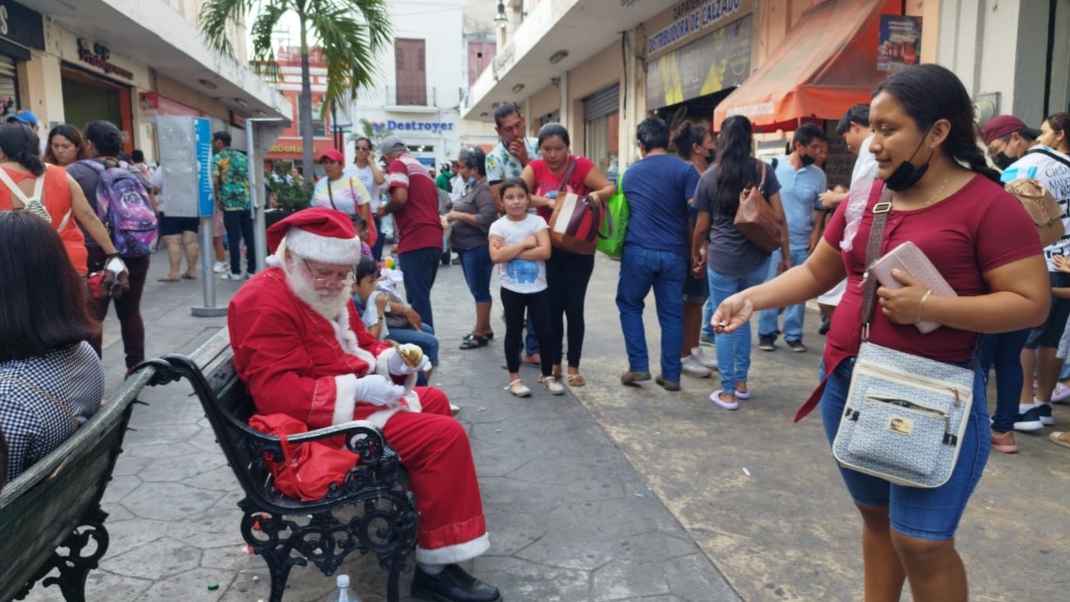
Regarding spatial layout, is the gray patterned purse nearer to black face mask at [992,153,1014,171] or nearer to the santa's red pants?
the santa's red pants

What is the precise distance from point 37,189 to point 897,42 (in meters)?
6.90

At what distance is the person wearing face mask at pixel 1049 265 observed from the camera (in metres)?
4.22

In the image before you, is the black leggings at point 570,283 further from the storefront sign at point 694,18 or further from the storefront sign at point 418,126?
the storefront sign at point 418,126

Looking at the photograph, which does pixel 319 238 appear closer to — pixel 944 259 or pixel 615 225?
pixel 944 259

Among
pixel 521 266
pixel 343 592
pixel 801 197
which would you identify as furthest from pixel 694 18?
pixel 343 592

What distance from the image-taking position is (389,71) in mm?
39344

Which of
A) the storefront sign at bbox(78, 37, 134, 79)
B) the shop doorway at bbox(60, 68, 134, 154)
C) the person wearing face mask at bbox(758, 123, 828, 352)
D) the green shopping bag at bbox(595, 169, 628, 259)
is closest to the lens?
the green shopping bag at bbox(595, 169, 628, 259)

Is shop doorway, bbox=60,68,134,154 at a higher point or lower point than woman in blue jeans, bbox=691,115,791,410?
higher

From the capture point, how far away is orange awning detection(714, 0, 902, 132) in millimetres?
7176

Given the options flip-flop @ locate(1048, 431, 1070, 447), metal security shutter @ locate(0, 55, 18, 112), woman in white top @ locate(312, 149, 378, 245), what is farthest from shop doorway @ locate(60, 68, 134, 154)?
flip-flop @ locate(1048, 431, 1070, 447)

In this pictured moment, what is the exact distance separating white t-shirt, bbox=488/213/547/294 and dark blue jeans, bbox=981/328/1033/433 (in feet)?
8.68

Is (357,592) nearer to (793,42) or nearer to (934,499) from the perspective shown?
(934,499)

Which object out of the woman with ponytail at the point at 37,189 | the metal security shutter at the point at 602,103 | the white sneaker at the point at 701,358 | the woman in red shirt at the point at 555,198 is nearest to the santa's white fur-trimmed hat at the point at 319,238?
the woman with ponytail at the point at 37,189

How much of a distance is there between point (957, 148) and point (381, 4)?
36.5ft
